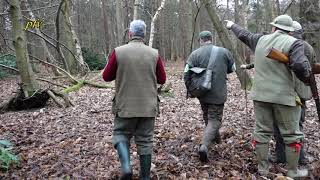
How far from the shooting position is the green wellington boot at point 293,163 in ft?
17.1

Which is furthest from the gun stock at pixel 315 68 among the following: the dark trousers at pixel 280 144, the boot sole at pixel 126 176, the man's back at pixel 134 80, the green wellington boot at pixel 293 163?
the boot sole at pixel 126 176

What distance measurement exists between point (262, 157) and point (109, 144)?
267cm

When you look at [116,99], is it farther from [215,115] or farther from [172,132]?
[172,132]

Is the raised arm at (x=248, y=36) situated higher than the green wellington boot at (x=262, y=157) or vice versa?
the raised arm at (x=248, y=36)

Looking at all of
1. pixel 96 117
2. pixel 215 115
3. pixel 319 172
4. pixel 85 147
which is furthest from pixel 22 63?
pixel 319 172

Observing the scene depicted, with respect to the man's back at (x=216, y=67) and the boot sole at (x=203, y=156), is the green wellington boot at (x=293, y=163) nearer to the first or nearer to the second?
the boot sole at (x=203, y=156)

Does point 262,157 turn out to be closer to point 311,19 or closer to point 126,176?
point 126,176

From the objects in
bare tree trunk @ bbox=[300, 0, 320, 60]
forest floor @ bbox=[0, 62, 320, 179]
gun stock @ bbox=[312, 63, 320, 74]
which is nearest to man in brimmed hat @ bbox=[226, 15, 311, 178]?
forest floor @ bbox=[0, 62, 320, 179]

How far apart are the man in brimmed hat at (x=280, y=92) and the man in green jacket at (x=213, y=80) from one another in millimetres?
779

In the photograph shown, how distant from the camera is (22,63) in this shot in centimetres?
1095

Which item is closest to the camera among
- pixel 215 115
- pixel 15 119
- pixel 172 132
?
pixel 215 115

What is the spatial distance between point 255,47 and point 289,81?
0.68 m

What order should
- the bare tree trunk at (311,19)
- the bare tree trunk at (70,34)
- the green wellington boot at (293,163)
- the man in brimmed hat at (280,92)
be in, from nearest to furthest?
the man in brimmed hat at (280,92)
the green wellington boot at (293,163)
the bare tree trunk at (311,19)
the bare tree trunk at (70,34)

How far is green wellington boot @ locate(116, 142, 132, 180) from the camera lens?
484cm
